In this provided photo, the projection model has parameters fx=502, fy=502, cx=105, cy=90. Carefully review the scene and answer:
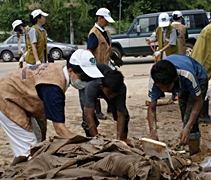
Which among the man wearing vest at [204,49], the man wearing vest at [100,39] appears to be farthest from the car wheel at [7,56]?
the man wearing vest at [204,49]

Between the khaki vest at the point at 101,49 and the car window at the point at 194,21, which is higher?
the khaki vest at the point at 101,49

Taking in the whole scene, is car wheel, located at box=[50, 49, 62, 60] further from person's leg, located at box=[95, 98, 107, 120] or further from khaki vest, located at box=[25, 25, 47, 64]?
person's leg, located at box=[95, 98, 107, 120]

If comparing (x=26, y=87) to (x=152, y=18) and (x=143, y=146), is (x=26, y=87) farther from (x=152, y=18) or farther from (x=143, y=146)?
(x=152, y=18)

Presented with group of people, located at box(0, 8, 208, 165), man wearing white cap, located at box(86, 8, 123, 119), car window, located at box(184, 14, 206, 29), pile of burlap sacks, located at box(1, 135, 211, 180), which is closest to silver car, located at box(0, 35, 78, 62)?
car window, located at box(184, 14, 206, 29)

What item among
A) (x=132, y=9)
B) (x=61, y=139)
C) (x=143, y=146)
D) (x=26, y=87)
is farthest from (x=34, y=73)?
(x=132, y=9)

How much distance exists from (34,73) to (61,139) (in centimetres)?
70

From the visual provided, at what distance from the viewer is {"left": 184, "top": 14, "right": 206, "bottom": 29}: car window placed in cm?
1933

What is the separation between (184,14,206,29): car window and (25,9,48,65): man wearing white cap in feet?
37.6

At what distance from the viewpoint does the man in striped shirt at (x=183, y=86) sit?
181 inches

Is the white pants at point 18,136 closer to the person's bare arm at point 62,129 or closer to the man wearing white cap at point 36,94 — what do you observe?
the man wearing white cap at point 36,94

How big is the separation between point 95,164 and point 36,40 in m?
5.30

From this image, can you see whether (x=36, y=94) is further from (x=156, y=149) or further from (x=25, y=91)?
(x=156, y=149)

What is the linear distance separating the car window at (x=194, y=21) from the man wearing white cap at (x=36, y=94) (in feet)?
50.3

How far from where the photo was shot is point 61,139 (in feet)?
13.8
